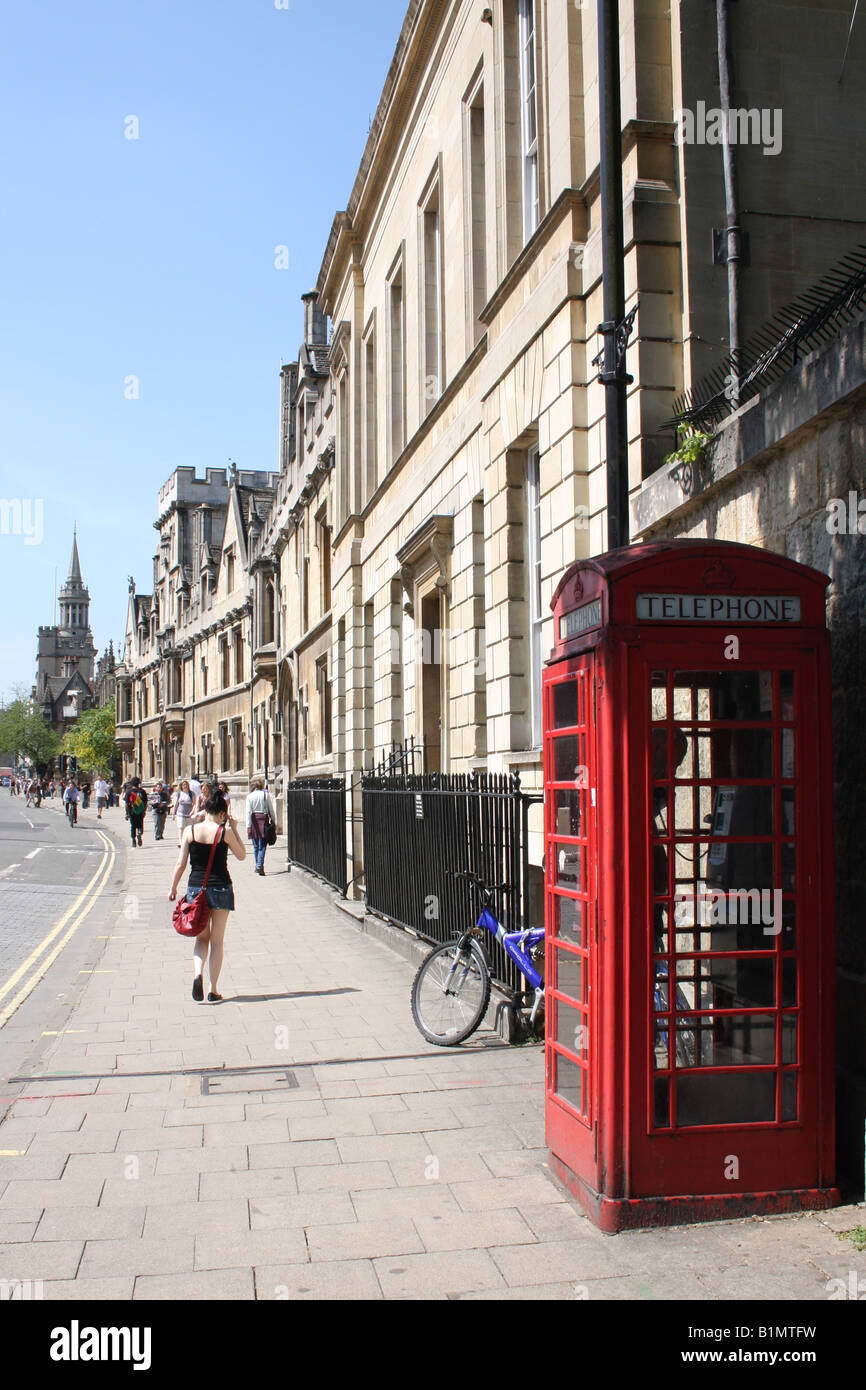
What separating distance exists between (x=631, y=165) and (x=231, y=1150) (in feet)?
21.8

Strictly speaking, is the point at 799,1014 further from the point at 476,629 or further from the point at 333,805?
the point at 333,805

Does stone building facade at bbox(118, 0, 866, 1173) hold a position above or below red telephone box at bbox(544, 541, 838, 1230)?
above

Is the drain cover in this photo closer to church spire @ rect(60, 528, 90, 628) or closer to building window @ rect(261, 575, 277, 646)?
building window @ rect(261, 575, 277, 646)

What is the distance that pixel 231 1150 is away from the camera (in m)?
5.86

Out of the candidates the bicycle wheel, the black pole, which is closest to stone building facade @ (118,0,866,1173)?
the black pole

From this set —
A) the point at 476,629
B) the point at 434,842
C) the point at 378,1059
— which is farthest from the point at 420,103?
the point at 378,1059

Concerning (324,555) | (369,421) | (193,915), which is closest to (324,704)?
(324,555)

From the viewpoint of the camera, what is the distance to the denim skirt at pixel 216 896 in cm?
973

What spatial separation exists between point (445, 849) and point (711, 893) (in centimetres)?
588

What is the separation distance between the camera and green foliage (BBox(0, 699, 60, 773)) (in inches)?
6309

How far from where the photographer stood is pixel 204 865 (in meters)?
9.90

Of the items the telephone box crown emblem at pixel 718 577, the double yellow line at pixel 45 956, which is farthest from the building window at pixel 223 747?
the telephone box crown emblem at pixel 718 577

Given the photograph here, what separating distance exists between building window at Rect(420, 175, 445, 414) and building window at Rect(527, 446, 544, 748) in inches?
175

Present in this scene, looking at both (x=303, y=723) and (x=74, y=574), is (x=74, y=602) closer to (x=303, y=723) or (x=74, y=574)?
(x=74, y=574)
